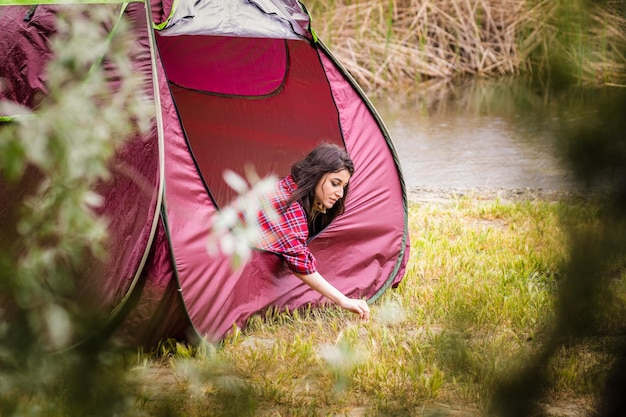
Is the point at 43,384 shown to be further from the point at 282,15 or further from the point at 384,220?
the point at 384,220

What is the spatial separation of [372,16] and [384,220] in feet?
20.3

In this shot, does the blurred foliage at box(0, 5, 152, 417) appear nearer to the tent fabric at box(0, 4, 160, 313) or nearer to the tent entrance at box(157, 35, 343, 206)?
the tent fabric at box(0, 4, 160, 313)

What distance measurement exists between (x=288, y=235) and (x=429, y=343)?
1820mm

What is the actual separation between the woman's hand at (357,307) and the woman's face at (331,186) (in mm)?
358

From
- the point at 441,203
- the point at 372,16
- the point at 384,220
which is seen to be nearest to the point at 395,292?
the point at 384,220

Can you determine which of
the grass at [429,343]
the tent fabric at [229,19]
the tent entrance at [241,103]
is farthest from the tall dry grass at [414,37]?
the tent fabric at [229,19]

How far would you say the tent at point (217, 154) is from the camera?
7.68 feet

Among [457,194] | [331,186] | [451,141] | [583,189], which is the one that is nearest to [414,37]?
[451,141]

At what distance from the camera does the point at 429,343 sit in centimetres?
89

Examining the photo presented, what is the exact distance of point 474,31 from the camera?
8.99m

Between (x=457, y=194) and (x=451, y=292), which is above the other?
(x=451, y=292)

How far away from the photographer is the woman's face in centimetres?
278

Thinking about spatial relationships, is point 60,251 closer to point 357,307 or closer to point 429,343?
point 429,343

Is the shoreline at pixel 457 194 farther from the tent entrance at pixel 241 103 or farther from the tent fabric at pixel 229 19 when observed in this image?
the tent fabric at pixel 229 19
